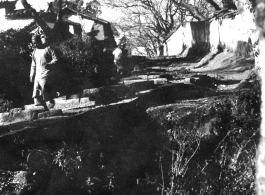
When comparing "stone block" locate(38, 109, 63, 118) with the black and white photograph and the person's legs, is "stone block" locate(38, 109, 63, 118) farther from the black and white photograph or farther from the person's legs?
the person's legs

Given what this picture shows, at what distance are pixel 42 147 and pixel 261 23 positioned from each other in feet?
12.7

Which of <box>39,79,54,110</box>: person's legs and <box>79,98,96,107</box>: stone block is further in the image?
<box>39,79,54,110</box>: person's legs

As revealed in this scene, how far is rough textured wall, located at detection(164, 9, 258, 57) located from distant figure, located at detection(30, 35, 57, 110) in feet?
27.4

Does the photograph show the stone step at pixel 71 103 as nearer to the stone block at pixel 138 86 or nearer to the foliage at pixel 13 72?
the stone block at pixel 138 86

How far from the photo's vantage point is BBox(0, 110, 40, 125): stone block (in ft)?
26.2

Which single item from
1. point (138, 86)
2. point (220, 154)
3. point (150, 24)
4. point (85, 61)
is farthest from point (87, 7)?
point (220, 154)

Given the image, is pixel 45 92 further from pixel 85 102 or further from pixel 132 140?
pixel 132 140

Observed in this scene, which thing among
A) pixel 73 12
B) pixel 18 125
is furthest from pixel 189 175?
pixel 73 12

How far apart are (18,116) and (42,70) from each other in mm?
1167

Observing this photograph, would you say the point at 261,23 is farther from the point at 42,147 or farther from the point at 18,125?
the point at 18,125

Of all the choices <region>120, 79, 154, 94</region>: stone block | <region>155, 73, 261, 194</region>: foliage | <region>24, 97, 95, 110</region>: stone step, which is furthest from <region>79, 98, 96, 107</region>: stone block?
<region>155, 73, 261, 194</region>: foliage

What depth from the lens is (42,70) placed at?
8758 mm

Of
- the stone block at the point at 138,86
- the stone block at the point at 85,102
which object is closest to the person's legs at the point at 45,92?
the stone block at the point at 85,102

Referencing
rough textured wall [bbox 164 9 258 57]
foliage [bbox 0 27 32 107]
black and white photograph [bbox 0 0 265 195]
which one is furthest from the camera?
rough textured wall [bbox 164 9 258 57]
